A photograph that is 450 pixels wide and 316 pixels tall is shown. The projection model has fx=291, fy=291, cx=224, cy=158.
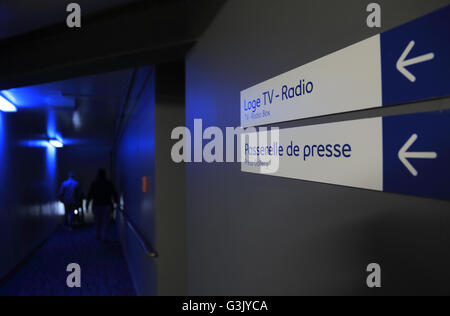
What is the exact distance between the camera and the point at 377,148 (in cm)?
73

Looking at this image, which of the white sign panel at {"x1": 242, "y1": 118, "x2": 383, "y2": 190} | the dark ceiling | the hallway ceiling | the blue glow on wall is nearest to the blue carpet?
the blue glow on wall

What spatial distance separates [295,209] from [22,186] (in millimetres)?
5783

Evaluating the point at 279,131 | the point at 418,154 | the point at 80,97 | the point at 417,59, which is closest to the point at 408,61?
the point at 417,59

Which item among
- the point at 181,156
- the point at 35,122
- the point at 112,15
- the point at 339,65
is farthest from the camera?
the point at 35,122

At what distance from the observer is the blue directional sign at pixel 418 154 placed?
595mm

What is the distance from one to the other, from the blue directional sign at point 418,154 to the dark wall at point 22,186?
5.12m

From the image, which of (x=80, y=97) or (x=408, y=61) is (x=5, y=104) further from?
(x=408, y=61)

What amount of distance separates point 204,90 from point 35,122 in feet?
19.0

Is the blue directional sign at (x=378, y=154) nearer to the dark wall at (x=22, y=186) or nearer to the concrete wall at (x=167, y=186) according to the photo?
the concrete wall at (x=167, y=186)

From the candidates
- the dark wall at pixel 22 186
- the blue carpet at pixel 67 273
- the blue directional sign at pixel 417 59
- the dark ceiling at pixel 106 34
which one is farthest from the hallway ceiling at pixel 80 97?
the blue directional sign at pixel 417 59

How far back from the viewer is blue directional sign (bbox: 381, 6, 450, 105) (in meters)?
0.59

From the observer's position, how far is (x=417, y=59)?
638mm

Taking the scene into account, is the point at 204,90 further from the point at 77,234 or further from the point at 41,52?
the point at 77,234

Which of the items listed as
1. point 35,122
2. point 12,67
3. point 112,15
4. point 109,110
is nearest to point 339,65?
point 112,15
